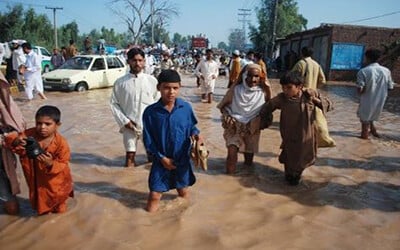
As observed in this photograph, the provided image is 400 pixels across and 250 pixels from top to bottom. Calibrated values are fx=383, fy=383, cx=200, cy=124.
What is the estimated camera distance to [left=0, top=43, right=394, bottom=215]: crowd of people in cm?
337

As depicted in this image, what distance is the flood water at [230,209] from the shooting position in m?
3.17

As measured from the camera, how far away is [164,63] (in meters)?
17.3

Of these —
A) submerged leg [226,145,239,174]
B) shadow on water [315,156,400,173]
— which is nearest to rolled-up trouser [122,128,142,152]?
submerged leg [226,145,239,174]

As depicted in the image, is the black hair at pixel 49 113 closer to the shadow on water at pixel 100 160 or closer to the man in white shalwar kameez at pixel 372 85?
the shadow on water at pixel 100 160

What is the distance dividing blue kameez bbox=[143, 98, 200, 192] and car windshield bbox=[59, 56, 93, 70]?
1124cm

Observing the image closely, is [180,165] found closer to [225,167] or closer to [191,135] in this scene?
[191,135]

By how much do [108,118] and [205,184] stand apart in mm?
4866

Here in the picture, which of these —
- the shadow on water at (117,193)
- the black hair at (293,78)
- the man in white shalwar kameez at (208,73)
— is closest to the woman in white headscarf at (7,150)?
the shadow on water at (117,193)

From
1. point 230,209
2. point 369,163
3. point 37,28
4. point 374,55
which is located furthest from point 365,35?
point 37,28

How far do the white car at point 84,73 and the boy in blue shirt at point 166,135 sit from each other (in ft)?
34.1

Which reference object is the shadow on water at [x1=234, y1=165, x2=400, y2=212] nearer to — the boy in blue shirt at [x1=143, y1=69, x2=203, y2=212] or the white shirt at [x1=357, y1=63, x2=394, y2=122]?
the boy in blue shirt at [x1=143, y1=69, x2=203, y2=212]

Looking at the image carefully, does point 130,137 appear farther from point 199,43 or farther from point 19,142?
point 199,43

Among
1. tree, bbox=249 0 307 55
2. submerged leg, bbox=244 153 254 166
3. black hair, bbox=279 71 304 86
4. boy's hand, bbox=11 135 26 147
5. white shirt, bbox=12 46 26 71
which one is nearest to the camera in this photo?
boy's hand, bbox=11 135 26 147

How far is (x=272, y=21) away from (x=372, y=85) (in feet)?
122
